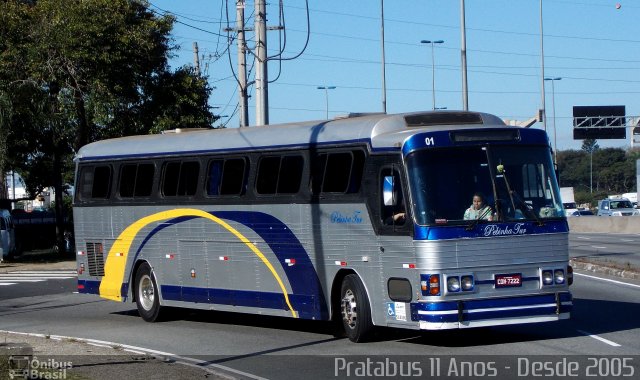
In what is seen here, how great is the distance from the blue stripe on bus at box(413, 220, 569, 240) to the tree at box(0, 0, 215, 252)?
23.3 metres

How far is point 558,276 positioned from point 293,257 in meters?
4.14

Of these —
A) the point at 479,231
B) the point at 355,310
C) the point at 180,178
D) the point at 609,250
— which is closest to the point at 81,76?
the point at 180,178

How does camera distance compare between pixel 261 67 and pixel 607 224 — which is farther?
pixel 607 224

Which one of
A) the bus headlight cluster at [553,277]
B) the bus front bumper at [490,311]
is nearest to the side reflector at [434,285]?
the bus front bumper at [490,311]

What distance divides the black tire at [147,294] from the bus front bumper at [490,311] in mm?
6921

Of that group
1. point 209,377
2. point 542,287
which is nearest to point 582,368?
point 542,287

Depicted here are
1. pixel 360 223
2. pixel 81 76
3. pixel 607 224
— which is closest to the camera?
pixel 360 223

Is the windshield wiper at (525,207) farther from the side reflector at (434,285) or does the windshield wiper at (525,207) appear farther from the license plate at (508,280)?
the side reflector at (434,285)

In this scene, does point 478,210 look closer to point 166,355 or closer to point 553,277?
point 553,277

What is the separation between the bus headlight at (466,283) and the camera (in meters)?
12.8

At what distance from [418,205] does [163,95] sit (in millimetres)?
26358

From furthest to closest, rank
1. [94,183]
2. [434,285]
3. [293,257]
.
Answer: [94,183] < [293,257] < [434,285]

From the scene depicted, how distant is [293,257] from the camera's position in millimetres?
15414

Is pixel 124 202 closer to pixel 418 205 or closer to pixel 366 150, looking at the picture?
pixel 366 150
